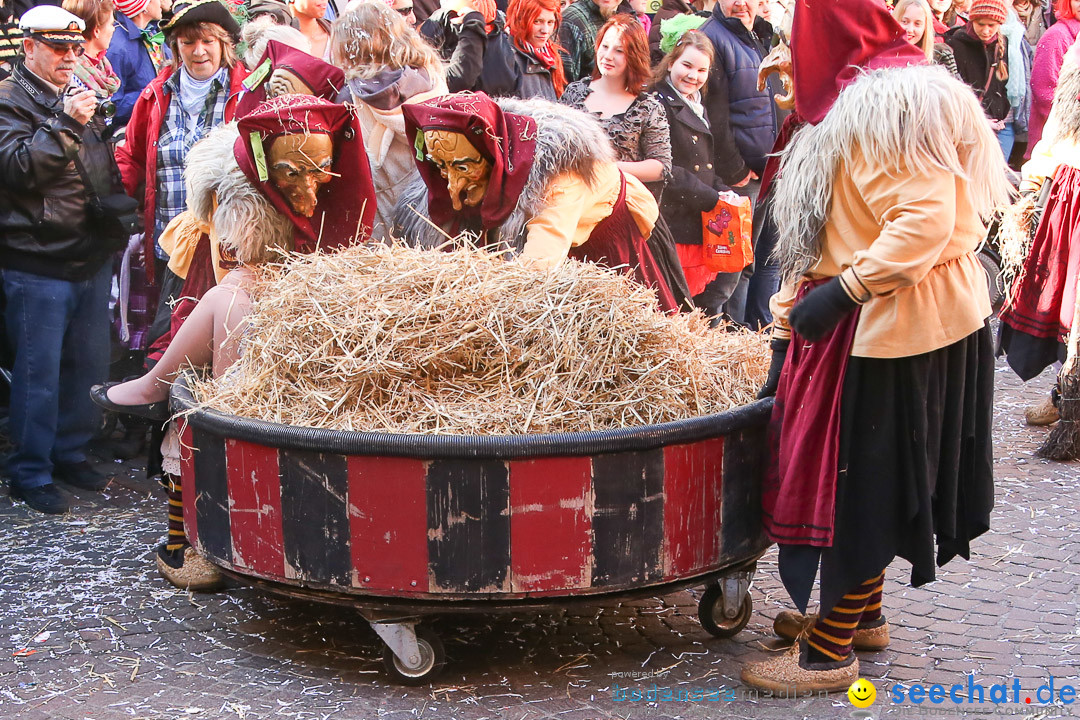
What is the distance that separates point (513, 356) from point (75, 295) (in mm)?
2725

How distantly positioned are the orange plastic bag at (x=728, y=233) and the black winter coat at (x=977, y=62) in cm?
414

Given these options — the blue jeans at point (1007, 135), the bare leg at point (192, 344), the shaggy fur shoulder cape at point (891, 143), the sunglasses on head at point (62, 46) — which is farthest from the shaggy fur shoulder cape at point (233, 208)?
the blue jeans at point (1007, 135)

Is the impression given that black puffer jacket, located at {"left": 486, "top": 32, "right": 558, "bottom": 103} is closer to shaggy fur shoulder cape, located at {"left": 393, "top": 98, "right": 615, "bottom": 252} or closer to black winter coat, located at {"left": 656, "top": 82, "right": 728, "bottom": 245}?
black winter coat, located at {"left": 656, "top": 82, "right": 728, "bottom": 245}

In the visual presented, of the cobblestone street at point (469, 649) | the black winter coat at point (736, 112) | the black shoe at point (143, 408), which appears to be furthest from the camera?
the black winter coat at point (736, 112)

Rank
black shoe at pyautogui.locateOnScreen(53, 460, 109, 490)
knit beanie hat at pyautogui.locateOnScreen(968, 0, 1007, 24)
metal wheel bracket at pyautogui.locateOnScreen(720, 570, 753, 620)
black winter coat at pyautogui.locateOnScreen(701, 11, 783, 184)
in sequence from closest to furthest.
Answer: metal wheel bracket at pyautogui.locateOnScreen(720, 570, 753, 620) < black shoe at pyautogui.locateOnScreen(53, 460, 109, 490) < black winter coat at pyautogui.locateOnScreen(701, 11, 783, 184) < knit beanie hat at pyautogui.locateOnScreen(968, 0, 1007, 24)

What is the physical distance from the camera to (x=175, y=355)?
155 inches

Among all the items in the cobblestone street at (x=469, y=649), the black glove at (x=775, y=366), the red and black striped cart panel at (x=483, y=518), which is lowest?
the cobblestone street at (x=469, y=649)

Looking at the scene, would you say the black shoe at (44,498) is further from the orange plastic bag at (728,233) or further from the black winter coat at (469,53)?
the orange plastic bag at (728,233)

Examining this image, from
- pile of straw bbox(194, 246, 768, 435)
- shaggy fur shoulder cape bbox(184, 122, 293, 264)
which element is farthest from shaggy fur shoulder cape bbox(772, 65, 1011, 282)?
shaggy fur shoulder cape bbox(184, 122, 293, 264)

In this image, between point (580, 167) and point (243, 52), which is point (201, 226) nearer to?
point (580, 167)

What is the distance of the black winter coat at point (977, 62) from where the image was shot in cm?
945

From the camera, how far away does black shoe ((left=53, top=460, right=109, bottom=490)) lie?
17.7 ft

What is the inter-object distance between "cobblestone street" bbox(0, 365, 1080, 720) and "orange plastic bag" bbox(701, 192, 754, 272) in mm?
2050

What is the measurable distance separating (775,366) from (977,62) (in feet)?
22.6
